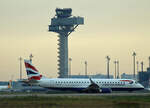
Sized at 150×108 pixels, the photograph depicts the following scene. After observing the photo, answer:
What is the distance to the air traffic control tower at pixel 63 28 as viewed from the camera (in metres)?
164

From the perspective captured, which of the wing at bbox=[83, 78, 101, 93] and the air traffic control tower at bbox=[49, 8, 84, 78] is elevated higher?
the air traffic control tower at bbox=[49, 8, 84, 78]

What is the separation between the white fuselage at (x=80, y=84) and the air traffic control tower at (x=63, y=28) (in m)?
72.8

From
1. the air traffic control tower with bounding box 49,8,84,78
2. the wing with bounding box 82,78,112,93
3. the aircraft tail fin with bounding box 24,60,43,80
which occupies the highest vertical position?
the air traffic control tower with bounding box 49,8,84,78

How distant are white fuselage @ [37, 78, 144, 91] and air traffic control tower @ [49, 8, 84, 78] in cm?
7283

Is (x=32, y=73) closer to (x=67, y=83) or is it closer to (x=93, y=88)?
(x=67, y=83)

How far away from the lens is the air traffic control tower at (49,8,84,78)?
164 m

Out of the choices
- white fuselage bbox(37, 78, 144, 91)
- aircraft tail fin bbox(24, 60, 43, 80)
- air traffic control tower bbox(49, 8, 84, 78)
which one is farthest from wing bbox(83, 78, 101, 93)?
air traffic control tower bbox(49, 8, 84, 78)

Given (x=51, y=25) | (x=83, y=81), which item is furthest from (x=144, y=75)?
(x=83, y=81)

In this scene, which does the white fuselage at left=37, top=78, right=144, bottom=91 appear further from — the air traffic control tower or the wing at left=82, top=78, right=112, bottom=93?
the air traffic control tower

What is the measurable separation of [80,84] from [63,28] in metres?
82.6

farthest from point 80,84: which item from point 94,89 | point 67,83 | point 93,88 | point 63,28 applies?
point 63,28

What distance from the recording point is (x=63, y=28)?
170m

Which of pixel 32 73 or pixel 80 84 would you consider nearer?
pixel 32 73

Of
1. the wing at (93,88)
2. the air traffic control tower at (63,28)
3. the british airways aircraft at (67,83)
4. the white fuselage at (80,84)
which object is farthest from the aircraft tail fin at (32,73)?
the air traffic control tower at (63,28)
